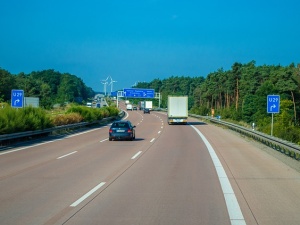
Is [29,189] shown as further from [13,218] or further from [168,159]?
[168,159]

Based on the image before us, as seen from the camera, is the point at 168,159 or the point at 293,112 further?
A: the point at 293,112

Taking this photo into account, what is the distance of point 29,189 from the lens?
1075 centimetres


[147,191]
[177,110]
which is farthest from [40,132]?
[177,110]

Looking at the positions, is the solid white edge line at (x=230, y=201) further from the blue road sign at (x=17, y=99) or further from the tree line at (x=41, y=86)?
the tree line at (x=41, y=86)

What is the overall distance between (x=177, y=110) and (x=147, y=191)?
43589mm

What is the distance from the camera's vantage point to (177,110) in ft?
177

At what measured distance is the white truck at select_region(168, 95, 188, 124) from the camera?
53.8 m

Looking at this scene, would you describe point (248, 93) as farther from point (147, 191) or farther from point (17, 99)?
point (147, 191)

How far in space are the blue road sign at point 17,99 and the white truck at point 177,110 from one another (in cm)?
2513

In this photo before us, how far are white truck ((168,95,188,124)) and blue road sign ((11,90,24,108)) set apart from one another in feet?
82.5

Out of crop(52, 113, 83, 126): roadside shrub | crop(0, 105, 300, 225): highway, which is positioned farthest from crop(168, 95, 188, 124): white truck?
crop(0, 105, 300, 225): highway

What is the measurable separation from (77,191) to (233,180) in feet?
15.2

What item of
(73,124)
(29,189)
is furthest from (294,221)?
(73,124)

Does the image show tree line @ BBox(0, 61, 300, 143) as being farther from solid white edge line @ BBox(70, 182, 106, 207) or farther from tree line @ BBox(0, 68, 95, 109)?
solid white edge line @ BBox(70, 182, 106, 207)
